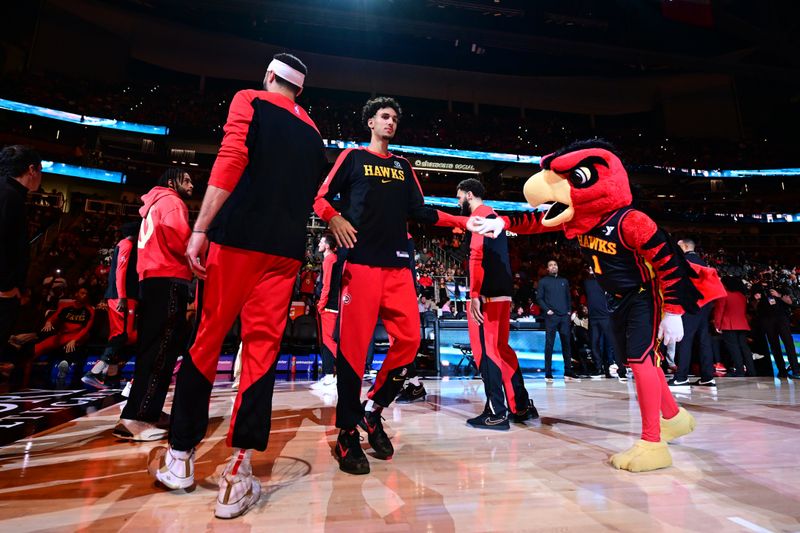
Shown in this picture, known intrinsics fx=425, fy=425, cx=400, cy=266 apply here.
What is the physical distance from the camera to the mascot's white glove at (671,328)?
2.30 metres

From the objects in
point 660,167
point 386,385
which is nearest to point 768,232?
point 660,167

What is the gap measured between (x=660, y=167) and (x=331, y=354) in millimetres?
22954

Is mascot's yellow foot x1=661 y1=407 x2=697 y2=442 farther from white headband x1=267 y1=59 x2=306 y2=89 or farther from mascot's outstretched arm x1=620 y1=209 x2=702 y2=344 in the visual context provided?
white headband x1=267 y1=59 x2=306 y2=89

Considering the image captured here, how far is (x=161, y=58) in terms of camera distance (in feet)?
67.9

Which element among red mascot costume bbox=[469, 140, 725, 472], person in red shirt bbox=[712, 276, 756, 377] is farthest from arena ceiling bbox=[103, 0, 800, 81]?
red mascot costume bbox=[469, 140, 725, 472]

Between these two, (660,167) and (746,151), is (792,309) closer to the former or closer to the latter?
(660,167)

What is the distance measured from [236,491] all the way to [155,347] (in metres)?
1.49

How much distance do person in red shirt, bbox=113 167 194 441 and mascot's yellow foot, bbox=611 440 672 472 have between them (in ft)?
8.33

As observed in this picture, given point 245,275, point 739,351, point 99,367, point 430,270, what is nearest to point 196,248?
Result: point 245,275

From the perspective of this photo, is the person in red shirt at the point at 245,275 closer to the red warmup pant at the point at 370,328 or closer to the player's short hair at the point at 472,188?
the red warmup pant at the point at 370,328

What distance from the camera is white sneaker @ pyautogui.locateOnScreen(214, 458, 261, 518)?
152cm

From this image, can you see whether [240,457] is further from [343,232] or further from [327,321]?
[327,321]

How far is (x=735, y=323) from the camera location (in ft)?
23.7

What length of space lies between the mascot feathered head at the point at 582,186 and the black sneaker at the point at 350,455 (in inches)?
66.1
